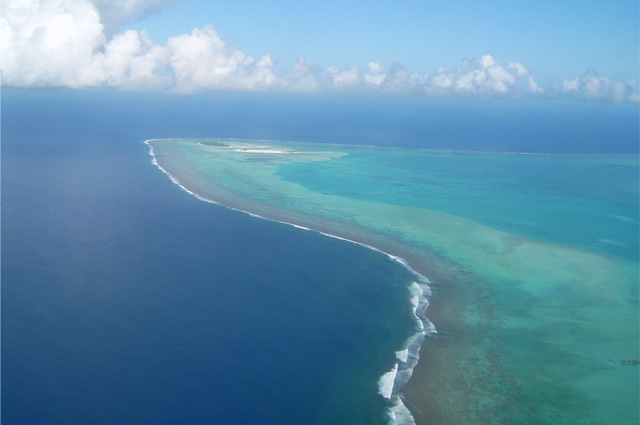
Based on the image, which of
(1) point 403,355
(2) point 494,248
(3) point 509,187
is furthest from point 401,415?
(3) point 509,187

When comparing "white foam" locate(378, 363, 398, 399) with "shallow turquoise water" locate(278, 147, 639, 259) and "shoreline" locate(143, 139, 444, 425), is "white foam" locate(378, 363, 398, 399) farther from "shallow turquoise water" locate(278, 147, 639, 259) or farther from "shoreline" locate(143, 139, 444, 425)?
"shallow turquoise water" locate(278, 147, 639, 259)

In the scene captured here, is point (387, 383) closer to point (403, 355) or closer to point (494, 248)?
point (403, 355)

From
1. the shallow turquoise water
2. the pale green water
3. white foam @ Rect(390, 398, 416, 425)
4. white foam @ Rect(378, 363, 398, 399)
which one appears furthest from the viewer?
the shallow turquoise water

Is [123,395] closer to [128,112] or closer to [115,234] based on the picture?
[115,234]

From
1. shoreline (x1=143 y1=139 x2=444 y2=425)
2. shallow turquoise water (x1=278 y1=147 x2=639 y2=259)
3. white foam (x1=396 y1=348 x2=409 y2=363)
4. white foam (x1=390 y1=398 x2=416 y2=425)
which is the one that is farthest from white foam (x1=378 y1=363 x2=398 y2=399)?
shallow turquoise water (x1=278 y1=147 x2=639 y2=259)

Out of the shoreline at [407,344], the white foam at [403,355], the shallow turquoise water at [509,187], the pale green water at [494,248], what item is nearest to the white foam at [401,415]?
the shoreline at [407,344]

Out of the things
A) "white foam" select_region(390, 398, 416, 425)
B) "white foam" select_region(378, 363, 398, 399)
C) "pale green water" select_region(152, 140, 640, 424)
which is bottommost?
"white foam" select_region(390, 398, 416, 425)
